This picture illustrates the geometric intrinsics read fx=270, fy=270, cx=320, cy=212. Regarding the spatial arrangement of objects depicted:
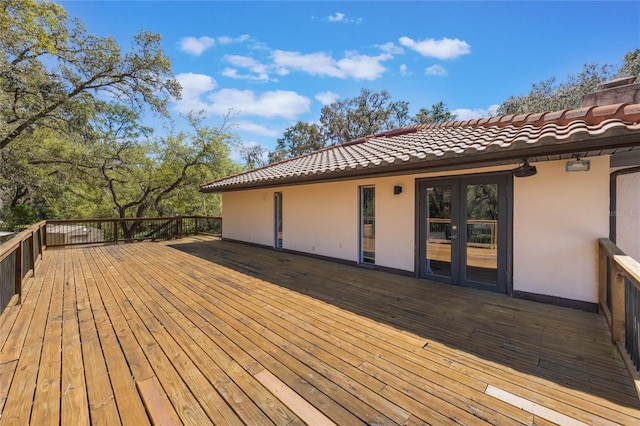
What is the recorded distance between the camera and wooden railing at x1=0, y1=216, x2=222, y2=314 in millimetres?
3566

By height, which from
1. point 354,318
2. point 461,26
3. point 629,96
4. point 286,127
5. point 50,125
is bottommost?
point 354,318

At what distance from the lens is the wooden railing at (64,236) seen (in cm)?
357

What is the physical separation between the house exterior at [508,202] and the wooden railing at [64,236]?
452 cm

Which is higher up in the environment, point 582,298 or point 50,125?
point 50,125

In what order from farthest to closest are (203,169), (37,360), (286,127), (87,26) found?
(286,127)
(203,169)
(87,26)
(37,360)

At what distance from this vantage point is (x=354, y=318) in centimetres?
324

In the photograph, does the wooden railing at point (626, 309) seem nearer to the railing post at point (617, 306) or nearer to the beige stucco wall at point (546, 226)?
the railing post at point (617, 306)

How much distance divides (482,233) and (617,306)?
1.86 m

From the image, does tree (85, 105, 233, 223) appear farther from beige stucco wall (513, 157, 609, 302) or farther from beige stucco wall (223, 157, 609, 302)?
beige stucco wall (513, 157, 609, 302)

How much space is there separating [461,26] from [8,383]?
37.3ft

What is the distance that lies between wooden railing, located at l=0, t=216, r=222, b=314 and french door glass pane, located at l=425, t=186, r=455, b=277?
230 inches

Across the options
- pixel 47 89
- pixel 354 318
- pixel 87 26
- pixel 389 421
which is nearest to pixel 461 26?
pixel 354 318

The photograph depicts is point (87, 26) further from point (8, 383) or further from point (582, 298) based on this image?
point (582, 298)

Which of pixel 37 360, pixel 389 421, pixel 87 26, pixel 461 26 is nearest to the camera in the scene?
pixel 389 421
